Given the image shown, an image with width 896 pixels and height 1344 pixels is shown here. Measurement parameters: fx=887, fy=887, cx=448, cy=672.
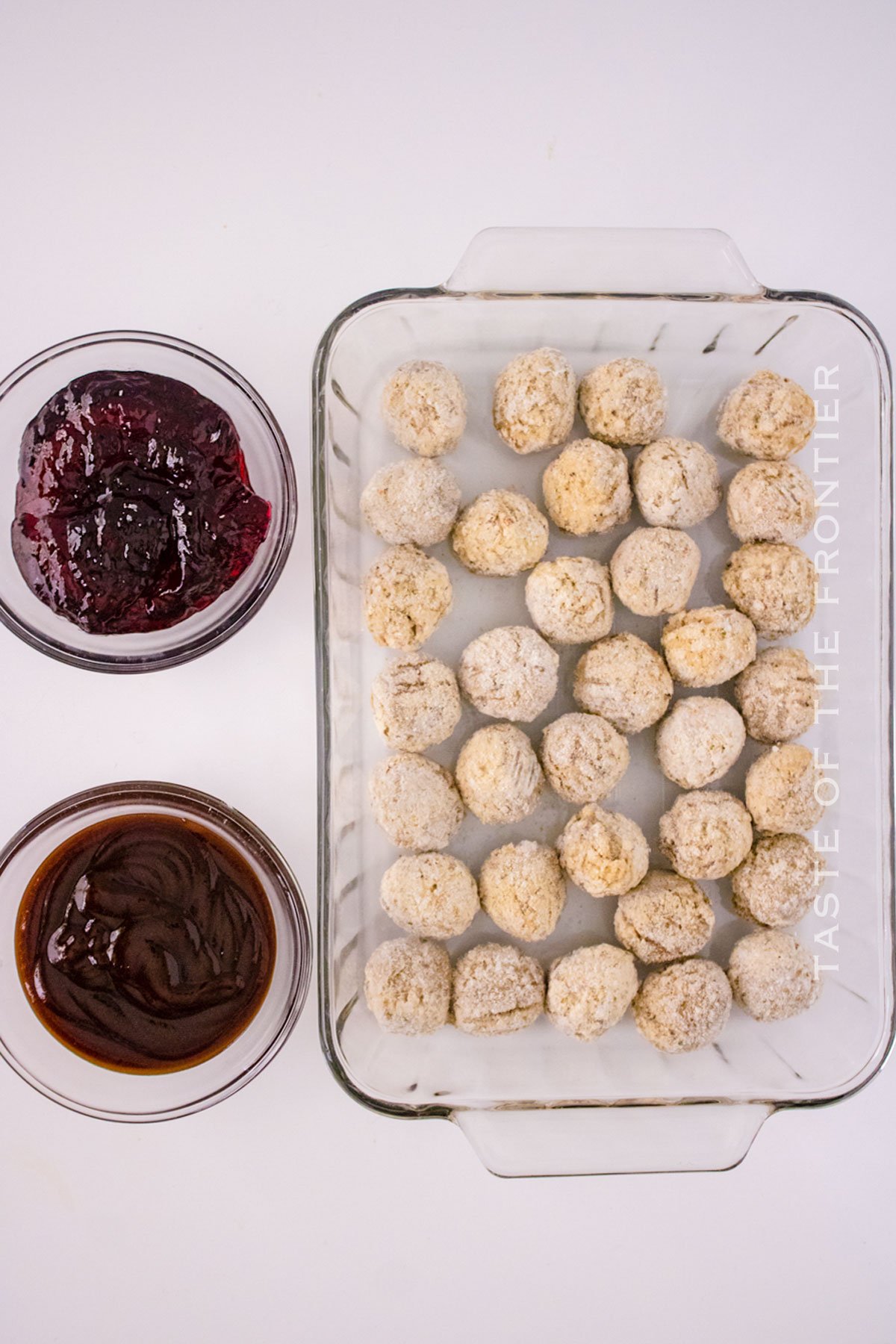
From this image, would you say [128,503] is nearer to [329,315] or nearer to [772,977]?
[329,315]

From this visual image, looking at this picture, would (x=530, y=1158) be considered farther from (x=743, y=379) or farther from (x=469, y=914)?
(x=743, y=379)

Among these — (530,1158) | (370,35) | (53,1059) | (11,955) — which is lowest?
(530,1158)

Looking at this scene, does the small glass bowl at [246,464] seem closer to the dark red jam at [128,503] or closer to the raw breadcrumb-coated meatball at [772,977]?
the dark red jam at [128,503]

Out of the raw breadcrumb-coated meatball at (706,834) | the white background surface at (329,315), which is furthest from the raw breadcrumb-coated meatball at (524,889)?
the white background surface at (329,315)

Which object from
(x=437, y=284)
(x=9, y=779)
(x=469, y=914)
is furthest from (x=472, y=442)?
(x=9, y=779)

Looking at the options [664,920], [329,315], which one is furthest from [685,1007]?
[329,315]

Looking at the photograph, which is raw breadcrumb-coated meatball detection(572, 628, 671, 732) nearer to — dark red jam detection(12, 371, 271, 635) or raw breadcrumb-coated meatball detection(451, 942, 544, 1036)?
raw breadcrumb-coated meatball detection(451, 942, 544, 1036)
